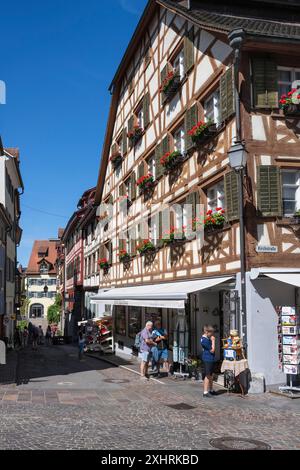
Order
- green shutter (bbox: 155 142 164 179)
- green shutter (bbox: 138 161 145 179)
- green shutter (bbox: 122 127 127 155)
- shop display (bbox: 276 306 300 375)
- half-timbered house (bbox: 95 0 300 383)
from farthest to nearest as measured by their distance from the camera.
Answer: green shutter (bbox: 122 127 127 155)
green shutter (bbox: 138 161 145 179)
green shutter (bbox: 155 142 164 179)
half-timbered house (bbox: 95 0 300 383)
shop display (bbox: 276 306 300 375)

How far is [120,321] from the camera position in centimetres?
2831

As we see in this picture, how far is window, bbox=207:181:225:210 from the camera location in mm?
15836

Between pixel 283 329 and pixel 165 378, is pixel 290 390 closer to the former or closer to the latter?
pixel 283 329

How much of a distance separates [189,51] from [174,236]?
6049 millimetres

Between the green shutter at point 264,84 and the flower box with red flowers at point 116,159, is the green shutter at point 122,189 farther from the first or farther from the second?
the green shutter at point 264,84

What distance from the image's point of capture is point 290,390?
1291 centimetres

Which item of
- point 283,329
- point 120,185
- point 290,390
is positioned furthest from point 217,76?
point 120,185

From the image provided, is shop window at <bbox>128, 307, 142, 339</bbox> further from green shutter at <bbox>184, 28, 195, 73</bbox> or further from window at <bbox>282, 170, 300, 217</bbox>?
window at <bbox>282, 170, 300, 217</bbox>

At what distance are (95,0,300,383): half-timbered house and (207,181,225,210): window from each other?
0.13 ft

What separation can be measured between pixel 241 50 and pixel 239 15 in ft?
18.6

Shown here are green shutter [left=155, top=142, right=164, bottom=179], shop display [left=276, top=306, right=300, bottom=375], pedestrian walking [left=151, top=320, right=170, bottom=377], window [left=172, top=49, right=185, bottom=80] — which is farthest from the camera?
green shutter [left=155, top=142, right=164, bottom=179]

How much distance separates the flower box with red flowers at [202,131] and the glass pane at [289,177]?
2475mm

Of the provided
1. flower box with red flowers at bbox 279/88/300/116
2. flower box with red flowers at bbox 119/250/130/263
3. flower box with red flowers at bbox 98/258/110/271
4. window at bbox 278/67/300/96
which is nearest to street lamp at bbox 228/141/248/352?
flower box with red flowers at bbox 279/88/300/116

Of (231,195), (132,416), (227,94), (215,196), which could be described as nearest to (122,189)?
(215,196)
